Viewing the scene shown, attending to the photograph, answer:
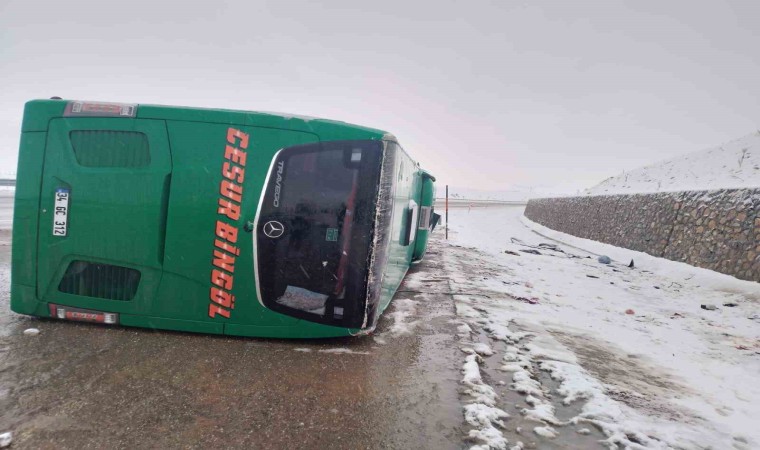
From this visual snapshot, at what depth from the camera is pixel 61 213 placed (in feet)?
9.55

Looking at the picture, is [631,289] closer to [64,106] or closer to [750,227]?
[750,227]

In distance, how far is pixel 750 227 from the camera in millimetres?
6336

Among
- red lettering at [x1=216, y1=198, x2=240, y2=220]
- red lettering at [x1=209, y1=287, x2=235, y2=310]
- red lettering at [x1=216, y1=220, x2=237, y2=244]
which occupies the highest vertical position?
red lettering at [x1=216, y1=198, x2=240, y2=220]

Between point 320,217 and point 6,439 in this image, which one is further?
point 320,217

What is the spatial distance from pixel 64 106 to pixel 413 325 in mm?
3735

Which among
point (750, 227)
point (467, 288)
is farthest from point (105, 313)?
point (750, 227)

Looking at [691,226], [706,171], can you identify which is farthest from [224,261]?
[706,171]

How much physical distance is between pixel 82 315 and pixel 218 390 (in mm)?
1739

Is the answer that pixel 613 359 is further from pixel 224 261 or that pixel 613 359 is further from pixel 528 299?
pixel 224 261

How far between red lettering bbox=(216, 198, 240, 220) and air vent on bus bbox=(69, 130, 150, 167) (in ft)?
2.41

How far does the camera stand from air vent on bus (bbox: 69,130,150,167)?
9.46 ft

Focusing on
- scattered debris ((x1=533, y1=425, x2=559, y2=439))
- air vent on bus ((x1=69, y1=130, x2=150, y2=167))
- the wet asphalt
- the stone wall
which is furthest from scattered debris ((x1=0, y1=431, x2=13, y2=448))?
the stone wall

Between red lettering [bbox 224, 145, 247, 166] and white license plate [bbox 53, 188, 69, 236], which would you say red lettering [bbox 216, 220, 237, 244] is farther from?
white license plate [bbox 53, 188, 69, 236]

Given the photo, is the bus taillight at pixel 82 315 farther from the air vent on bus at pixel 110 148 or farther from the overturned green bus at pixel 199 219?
the air vent on bus at pixel 110 148
